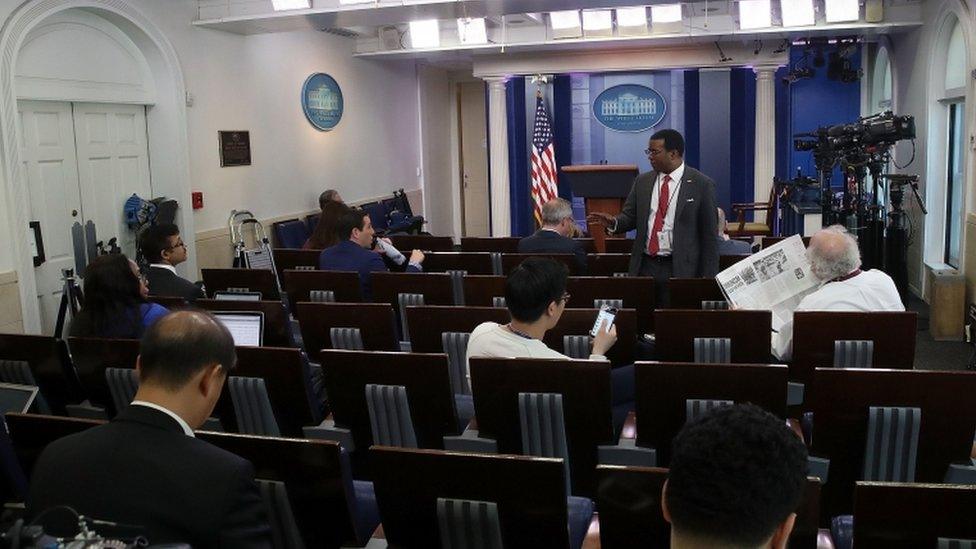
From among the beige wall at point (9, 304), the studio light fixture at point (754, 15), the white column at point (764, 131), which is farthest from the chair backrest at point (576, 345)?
the white column at point (764, 131)

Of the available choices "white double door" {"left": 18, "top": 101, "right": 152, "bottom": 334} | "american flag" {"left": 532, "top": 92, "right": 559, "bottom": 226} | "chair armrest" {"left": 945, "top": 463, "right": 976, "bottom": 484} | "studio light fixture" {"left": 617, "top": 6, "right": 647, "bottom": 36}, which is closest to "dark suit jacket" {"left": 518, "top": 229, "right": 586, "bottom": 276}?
"chair armrest" {"left": 945, "top": 463, "right": 976, "bottom": 484}

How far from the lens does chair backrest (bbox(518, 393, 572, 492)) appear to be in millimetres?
2895

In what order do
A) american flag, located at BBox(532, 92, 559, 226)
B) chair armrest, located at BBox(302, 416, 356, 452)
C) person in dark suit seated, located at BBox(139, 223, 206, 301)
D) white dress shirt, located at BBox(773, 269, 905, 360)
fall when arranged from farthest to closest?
american flag, located at BBox(532, 92, 559, 226) < person in dark suit seated, located at BBox(139, 223, 206, 301) < white dress shirt, located at BBox(773, 269, 905, 360) < chair armrest, located at BBox(302, 416, 356, 452)

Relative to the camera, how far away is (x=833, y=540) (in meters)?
2.35

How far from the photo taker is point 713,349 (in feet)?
11.8

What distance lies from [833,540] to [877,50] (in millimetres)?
11433

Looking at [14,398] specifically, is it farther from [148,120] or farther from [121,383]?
[148,120]

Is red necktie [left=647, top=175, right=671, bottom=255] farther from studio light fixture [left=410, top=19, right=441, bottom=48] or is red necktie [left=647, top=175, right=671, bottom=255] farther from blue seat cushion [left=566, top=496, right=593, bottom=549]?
studio light fixture [left=410, top=19, right=441, bottom=48]

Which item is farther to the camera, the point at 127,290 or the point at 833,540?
the point at 127,290

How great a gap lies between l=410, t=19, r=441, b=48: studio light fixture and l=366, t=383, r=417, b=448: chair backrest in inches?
294

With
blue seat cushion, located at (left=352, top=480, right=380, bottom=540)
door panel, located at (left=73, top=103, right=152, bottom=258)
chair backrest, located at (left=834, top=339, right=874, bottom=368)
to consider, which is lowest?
blue seat cushion, located at (left=352, top=480, right=380, bottom=540)

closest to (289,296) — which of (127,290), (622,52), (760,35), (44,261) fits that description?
(127,290)

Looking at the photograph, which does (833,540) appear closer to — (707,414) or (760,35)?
(707,414)

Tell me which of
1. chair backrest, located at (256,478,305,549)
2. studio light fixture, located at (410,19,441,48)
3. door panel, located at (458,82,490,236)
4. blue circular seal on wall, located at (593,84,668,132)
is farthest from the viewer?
door panel, located at (458,82,490,236)
